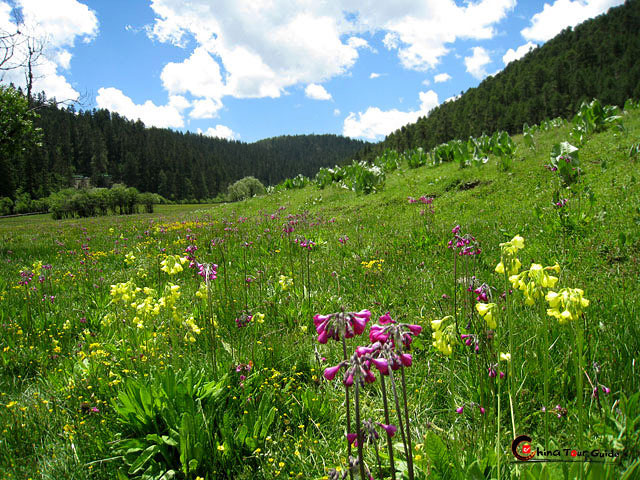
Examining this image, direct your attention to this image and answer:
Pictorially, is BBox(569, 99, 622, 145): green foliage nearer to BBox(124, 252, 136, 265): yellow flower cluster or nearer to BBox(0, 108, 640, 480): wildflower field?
BBox(0, 108, 640, 480): wildflower field

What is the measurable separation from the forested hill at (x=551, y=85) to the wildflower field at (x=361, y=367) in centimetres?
9811

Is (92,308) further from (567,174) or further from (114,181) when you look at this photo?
(114,181)

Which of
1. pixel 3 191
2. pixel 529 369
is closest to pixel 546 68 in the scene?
pixel 529 369

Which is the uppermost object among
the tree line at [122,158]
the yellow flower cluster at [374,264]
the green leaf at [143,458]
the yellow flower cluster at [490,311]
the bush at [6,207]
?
the tree line at [122,158]

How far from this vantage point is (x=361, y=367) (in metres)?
1.30

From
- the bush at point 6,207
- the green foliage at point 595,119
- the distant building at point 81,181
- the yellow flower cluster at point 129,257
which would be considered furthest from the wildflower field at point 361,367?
the distant building at point 81,181

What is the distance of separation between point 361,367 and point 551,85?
413 feet

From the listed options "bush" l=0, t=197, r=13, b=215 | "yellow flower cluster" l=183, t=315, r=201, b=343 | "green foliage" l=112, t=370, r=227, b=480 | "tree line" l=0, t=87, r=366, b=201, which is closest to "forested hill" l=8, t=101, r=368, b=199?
"tree line" l=0, t=87, r=366, b=201

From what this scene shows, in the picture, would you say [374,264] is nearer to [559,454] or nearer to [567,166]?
[559,454]

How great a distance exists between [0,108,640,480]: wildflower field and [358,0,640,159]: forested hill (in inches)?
3862

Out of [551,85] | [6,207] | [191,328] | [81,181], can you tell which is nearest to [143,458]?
[191,328]

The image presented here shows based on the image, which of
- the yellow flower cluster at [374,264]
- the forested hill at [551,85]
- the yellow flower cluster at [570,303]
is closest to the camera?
the yellow flower cluster at [570,303]

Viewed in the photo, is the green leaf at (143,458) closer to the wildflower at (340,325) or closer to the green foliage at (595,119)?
the wildflower at (340,325)

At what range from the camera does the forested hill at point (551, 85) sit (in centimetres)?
9019
